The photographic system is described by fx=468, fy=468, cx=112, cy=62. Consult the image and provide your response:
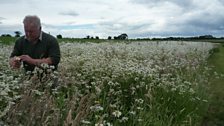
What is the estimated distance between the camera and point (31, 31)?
23.4 ft

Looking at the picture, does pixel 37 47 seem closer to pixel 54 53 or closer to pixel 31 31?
pixel 54 53

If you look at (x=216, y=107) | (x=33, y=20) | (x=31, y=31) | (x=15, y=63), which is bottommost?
(x=216, y=107)

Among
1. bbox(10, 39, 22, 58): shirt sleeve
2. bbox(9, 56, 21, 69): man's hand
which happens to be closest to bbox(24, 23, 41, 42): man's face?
bbox(10, 39, 22, 58): shirt sleeve

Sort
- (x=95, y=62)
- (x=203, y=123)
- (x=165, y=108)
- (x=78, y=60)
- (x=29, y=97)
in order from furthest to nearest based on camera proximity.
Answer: (x=78, y=60) → (x=95, y=62) → (x=203, y=123) → (x=165, y=108) → (x=29, y=97)

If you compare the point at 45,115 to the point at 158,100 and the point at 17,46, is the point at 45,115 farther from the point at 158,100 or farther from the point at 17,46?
the point at 158,100


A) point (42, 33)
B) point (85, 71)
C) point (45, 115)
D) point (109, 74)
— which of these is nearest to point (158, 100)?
point (109, 74)

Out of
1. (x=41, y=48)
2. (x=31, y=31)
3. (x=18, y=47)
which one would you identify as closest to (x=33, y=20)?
(x=31, y=31)

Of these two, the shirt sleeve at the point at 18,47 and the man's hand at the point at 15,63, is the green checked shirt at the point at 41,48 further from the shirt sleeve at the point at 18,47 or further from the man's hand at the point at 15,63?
the man's hand at the point at 15,63

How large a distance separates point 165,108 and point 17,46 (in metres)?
2.82

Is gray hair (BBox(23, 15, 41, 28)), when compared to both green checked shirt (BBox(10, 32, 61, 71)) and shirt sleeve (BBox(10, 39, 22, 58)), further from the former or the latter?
shirt sleeve (BBox(10, 39, 22, 58))

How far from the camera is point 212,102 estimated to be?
10828 mm

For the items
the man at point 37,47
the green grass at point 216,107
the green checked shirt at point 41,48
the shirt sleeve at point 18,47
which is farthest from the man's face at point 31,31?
the green grass at point 216,107

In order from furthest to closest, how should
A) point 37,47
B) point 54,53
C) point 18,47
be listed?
point 18,47 → point 37,47 → point 54,53

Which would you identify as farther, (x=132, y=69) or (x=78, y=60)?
(x=78, y=60)
